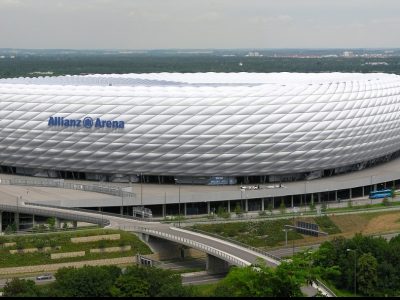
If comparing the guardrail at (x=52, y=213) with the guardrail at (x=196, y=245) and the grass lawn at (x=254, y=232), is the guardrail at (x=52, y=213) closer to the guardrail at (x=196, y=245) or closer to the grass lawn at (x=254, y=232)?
the guardrail at (x=196, y=245)

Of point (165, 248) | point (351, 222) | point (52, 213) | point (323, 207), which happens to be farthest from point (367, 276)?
point (52, 213)

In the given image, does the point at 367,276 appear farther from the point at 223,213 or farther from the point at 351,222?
the point at 223,213

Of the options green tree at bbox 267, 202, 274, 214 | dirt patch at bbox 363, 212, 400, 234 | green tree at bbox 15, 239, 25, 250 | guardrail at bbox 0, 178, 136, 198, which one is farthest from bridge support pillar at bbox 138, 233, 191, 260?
dirt patch at bbox 363, 212, 400, 234

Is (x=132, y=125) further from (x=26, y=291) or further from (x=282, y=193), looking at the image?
(x=26, y=291)

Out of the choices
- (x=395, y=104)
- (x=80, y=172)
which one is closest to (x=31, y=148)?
(x=80, y=172)

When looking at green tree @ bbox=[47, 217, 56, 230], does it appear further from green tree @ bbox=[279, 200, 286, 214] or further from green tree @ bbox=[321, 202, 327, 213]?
green tree @ bbox=[321, 202, 327, 213]

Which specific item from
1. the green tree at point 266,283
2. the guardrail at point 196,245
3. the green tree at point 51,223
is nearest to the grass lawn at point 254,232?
the guardrail at point 196,245
